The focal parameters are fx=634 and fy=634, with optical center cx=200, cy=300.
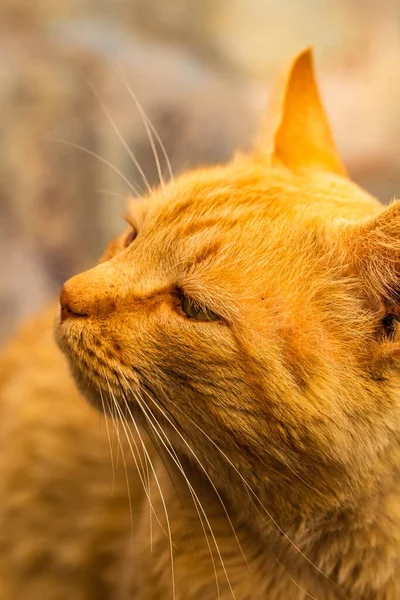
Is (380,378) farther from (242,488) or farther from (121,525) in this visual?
(121,525)

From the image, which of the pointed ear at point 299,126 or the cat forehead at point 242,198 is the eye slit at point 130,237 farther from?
the pointed ear at point 299,126

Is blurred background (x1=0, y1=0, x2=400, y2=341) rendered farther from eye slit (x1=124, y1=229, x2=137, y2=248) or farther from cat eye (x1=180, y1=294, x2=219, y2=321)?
cat eye (x1=180, y1=294, x2=219, y2=321)

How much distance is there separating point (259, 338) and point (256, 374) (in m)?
0.05

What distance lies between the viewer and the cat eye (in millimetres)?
881

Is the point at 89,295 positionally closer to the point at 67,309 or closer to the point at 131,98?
the point at 67,309

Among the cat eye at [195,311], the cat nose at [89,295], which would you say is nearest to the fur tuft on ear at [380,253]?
the cat eye at [195,311]

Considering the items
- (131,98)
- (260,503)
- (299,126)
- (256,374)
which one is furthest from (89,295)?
(131,98)

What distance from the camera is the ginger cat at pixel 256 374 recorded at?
84cm

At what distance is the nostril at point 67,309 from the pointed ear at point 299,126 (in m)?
0.47

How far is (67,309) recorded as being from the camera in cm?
94

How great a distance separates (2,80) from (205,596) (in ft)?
5.55

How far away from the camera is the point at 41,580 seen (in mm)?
1437

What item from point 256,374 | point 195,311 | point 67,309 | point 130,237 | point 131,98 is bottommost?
point 256,374

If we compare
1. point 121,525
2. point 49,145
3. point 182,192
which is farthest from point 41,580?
point 49,145
